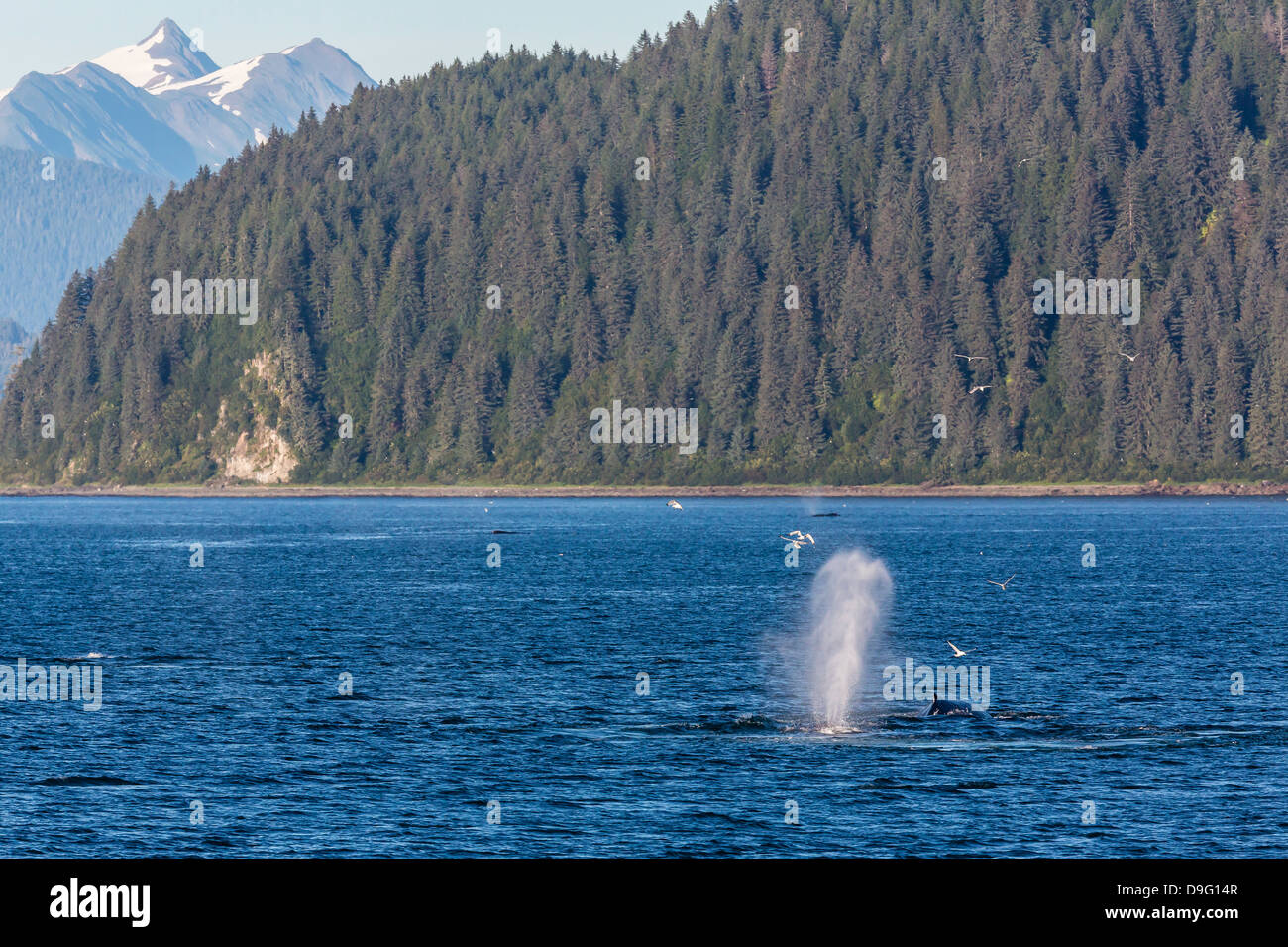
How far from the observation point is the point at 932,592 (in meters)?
144

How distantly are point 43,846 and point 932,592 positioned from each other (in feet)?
350

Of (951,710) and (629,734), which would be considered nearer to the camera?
(629,734)

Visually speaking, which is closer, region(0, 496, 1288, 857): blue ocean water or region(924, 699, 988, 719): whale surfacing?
region(0, 496, 1288, 857): blue ocean water

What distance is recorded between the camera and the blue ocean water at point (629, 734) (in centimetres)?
4934

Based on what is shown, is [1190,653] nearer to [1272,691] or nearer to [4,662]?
[1272,691]

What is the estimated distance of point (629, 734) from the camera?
221ft

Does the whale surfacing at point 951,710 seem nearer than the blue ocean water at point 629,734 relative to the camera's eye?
No

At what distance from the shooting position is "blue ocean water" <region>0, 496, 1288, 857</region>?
49344 millimetres
